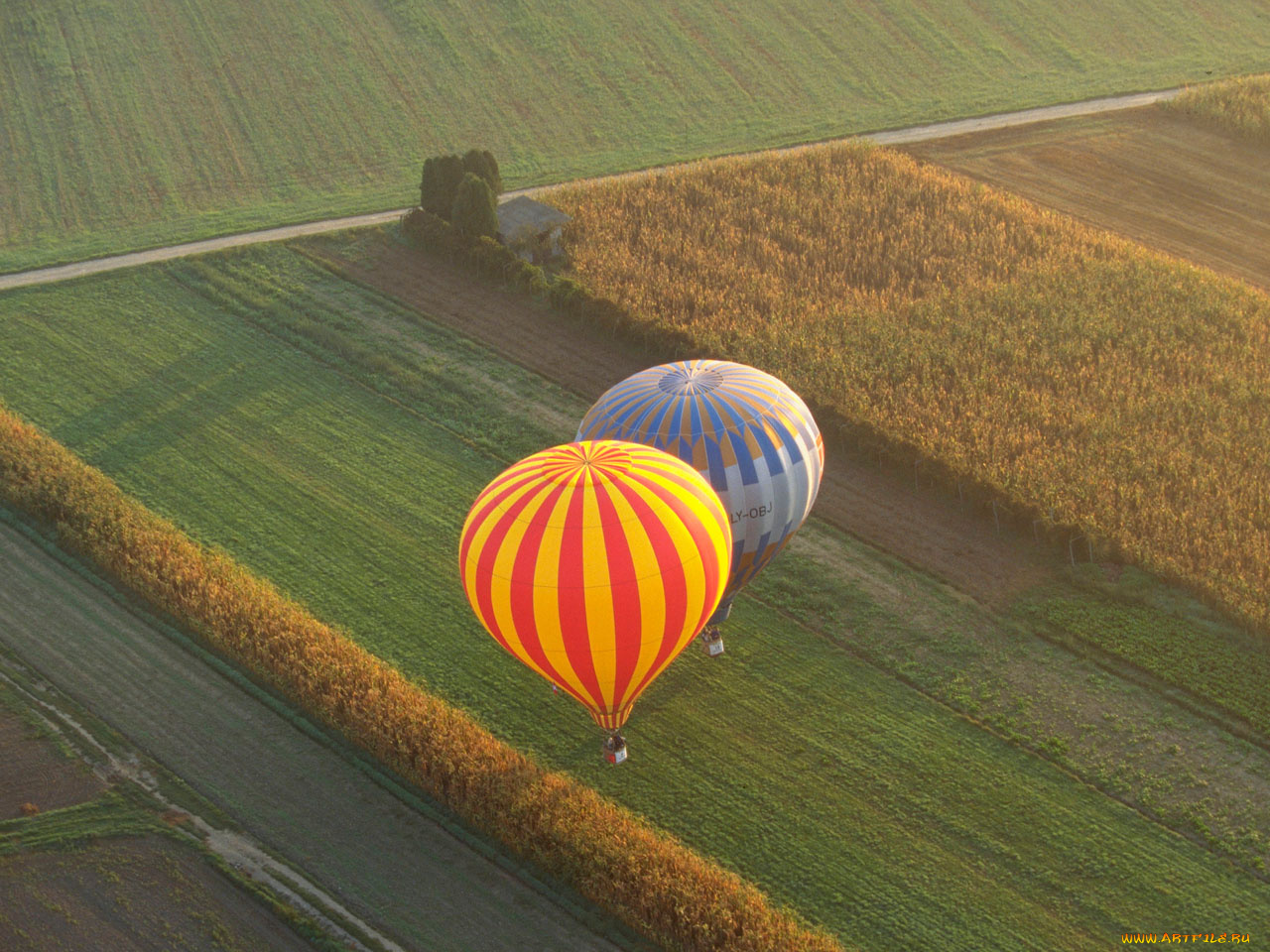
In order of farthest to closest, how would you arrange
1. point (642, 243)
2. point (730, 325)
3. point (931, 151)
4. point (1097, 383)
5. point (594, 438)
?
point (931, 151)
point (642, 243)
point (730, 325)
point (1097, 383)
point (594, 438)

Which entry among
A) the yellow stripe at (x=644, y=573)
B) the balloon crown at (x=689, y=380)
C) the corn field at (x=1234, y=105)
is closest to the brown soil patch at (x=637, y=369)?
the balloon crown at (x=689, y=380)

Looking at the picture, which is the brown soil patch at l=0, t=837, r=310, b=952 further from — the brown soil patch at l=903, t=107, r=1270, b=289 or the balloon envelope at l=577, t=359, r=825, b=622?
the brown soil patch at l=903, t=107, r=1270, b=289

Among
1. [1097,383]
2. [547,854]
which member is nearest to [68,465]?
[547,854]

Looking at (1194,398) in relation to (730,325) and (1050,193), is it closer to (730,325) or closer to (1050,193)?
(730,325)

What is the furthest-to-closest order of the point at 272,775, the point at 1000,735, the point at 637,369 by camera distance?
1. the point at 637,369
2. the point at 1000,735
3. the point at 272,775

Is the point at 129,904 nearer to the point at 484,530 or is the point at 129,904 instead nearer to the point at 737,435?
the point at 484,530

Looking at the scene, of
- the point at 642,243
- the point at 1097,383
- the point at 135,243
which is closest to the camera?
the point at 1097,383

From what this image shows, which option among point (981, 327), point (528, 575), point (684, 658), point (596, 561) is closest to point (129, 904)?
point (528, 575)

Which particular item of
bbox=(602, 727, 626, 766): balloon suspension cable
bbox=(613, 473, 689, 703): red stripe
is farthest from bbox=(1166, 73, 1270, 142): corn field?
bbox=(613, 473, 689, 703): red stripe
